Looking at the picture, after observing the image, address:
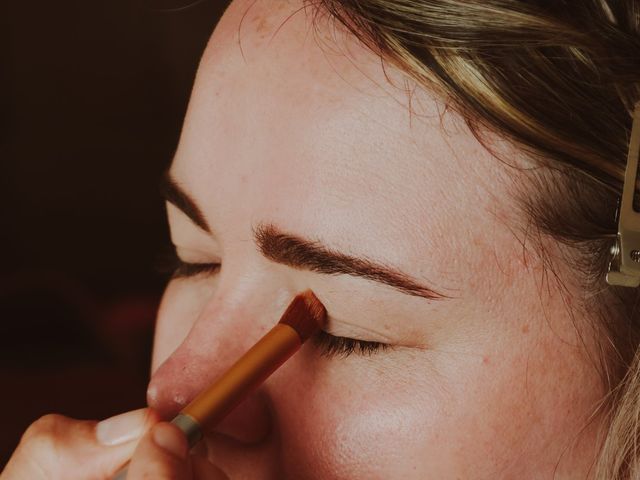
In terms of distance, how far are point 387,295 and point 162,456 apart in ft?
0.64

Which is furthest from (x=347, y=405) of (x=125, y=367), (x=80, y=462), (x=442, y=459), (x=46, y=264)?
(x=46, y=264)

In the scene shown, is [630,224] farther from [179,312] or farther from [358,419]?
[179,312]

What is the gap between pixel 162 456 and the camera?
22.5 inches

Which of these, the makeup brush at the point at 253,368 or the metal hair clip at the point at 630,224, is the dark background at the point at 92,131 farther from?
the metal hair clip at the point at 630,224

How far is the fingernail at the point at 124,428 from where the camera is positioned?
2.14 feet

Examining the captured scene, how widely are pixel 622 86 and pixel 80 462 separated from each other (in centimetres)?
50

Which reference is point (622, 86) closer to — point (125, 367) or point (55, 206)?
point (125, 367)

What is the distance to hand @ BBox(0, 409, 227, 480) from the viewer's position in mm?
574

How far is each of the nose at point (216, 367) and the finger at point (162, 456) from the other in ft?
0.28

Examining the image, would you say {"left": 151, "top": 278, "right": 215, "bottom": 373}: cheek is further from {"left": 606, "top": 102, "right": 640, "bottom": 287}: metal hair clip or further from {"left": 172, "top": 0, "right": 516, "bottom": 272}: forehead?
{"left": 606, "top": 102, "right": 640, "bottom": 287}: metal hair clip

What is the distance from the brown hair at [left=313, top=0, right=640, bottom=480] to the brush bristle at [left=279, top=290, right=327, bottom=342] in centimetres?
17

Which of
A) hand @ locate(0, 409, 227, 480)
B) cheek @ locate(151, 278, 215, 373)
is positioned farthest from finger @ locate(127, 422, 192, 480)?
cheek @ locate(151, 278, 215, 373)

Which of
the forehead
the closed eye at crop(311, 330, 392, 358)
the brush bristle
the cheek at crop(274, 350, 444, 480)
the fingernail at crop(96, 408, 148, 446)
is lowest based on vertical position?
the cheek at crop(274, 350, 444, 480)

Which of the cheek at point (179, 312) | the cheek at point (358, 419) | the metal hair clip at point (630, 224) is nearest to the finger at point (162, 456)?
the cheek at point (358, 419)
